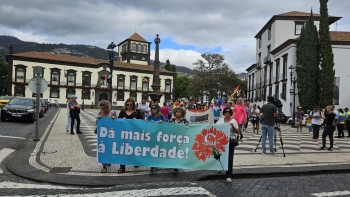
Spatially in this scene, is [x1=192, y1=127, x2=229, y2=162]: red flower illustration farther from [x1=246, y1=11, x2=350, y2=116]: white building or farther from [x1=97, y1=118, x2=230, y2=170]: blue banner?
[x1=246, y1=11, x2=350, y2=116]: white building

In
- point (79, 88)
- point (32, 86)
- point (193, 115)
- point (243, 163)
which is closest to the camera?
point (243, 163)

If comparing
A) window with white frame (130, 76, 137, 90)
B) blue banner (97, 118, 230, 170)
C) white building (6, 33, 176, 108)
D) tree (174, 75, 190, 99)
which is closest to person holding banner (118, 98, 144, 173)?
blue banner (97, 118, 230, 170)

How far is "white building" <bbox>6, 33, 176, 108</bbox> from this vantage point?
72312 millimetres

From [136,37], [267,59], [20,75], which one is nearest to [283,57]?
[267,59]

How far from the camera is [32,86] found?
11758 mm

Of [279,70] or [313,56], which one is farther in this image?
[279,70]

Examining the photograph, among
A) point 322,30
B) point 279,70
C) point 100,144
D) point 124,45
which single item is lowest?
point 100,144

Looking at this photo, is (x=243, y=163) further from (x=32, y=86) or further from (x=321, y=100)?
(x=321, y=100)

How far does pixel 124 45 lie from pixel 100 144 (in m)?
93.9

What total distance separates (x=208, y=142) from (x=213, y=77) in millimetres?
48806

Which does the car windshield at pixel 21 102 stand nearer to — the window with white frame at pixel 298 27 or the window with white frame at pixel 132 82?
the window with white frame at pixel 298 27

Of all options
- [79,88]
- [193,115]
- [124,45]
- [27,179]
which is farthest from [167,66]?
[27,179]

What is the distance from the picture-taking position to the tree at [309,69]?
37188 mm

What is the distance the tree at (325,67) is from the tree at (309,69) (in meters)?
1.62
